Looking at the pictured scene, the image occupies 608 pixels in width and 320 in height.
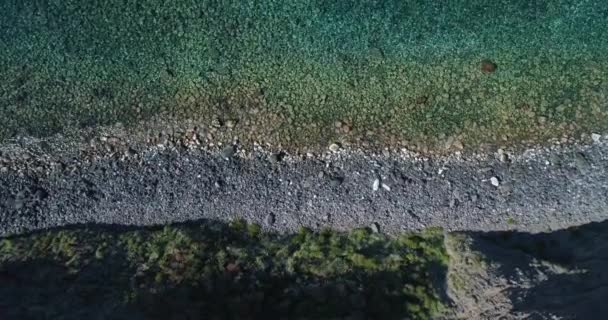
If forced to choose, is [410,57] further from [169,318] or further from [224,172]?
[169,318]

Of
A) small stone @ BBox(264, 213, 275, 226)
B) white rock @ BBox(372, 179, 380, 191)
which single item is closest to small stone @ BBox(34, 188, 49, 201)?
small stone @ BBox(264, 213, 275, 226)

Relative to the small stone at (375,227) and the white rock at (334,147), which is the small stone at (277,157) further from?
the small stone at (375,227)

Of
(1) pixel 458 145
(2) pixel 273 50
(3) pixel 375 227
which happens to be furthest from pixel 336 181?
(2) pixel 273 50

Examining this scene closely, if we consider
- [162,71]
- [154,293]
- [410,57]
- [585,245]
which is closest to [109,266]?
[154,293]

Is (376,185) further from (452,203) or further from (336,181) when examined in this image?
(452,203)

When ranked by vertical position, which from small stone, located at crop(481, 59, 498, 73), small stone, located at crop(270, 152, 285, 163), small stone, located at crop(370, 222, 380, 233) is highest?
small stone, located at crop(481, 59, 498, 73)

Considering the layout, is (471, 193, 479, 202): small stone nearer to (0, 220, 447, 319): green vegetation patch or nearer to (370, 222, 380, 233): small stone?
(0, 220, 447, 319): green vegetation patch
